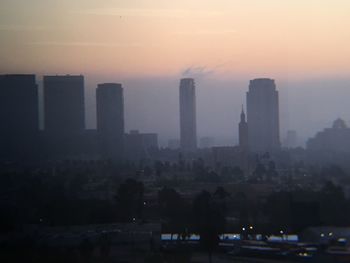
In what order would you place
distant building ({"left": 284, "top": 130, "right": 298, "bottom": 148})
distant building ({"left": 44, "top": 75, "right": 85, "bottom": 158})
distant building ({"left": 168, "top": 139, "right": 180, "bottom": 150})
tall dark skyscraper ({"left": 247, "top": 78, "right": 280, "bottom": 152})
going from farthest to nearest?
distant building ({"left": 168, "top": 139, "right": 180, "bottom": 150}), distant building ({"left": 284, "top": 130, "right": 298, "bottom": 148}), tall dark skyscraper ({"left": 247, "top": 78, "right": 280, "bottom": 152}), distant building ({"left": 44, "top": 75, "right": 85, "bottom": 158})

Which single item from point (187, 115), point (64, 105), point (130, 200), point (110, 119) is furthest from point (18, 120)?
point (187, 115)

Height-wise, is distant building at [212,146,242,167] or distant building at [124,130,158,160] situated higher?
distant building at [124,130,158,160]

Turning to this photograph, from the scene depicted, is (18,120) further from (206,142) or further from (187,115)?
(206,142)

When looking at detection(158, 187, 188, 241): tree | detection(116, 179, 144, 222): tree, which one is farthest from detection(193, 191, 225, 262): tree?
detection(116, 179, 144, 222): tree

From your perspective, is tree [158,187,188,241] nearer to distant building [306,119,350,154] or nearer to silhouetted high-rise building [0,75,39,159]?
silhouetted high-rise building [0,75,39,159]

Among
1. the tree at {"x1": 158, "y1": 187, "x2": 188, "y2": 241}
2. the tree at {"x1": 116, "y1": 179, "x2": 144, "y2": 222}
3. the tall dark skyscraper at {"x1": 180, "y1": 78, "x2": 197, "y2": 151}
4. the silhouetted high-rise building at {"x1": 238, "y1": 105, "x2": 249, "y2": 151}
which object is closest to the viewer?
the tree at {"x1": 158, "y1": 187, "x2": 188, "y2": 241}

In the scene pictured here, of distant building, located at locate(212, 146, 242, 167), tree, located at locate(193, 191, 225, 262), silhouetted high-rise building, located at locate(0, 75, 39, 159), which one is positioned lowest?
tree, located at locate(193, 191, 225, 262)
